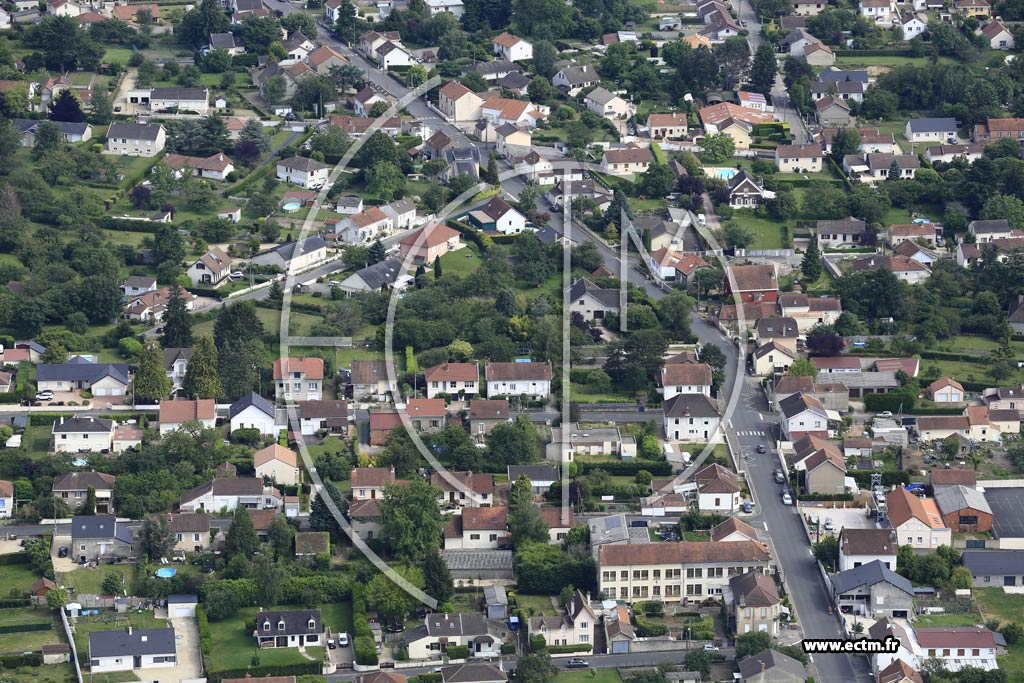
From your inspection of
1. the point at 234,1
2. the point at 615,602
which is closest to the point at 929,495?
the point at 615,602

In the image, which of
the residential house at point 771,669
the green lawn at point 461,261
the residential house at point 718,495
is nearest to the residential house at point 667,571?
the residential house at point 718,495

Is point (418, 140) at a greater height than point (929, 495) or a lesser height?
greater

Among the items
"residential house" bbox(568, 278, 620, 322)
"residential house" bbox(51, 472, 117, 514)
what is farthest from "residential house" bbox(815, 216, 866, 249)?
"residential house" bbox(51, 472, 117, 514)

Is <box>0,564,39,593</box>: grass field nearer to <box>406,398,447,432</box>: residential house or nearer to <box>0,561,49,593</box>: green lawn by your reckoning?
<box>0,561,49,593</box>: green lawn

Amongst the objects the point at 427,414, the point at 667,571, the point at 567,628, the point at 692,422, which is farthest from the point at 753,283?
the point at 567,628

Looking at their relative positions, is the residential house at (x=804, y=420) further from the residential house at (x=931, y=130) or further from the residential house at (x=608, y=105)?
the residential house at (x=608, y=105)

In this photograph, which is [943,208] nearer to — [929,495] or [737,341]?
[737,341]
